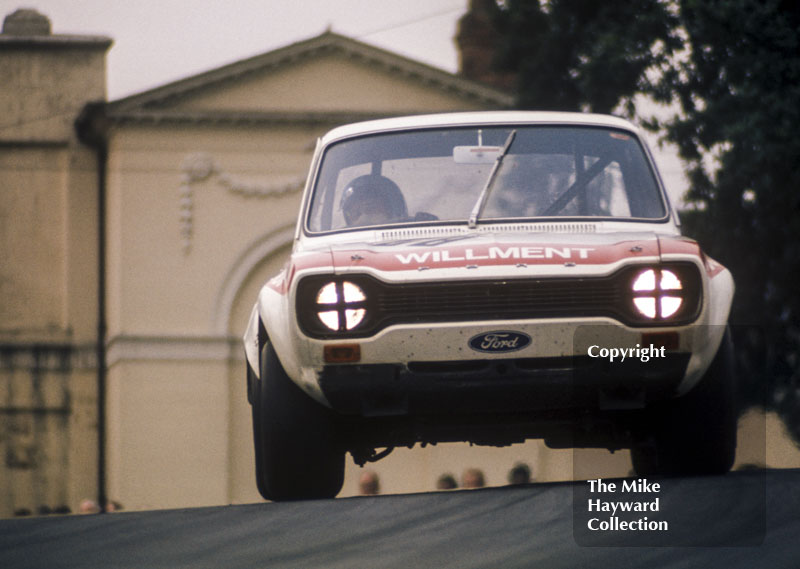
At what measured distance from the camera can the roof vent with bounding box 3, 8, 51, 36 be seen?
3447cm

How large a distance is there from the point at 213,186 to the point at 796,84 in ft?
54.2

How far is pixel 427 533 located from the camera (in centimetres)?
471

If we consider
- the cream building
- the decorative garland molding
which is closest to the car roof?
the cream building

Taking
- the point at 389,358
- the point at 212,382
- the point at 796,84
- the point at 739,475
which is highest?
the point at 796,84

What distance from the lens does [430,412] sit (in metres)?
5.93

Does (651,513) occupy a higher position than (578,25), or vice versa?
(578,25)

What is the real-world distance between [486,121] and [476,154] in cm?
28

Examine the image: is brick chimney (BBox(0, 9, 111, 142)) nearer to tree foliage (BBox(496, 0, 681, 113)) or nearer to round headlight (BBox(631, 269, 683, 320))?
tree foliage (BBox(496, 0, 681, 113))

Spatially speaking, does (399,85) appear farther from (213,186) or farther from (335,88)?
(213,186)

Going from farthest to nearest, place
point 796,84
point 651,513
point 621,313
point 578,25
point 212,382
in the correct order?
point 212,382, point 578,25, point 796,84, point 621,313, point 651,513

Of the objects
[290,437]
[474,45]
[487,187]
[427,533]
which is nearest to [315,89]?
[474,45]

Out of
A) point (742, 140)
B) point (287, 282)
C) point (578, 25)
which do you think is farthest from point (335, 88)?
point (287, 282)

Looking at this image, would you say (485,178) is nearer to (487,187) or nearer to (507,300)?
(487,187)

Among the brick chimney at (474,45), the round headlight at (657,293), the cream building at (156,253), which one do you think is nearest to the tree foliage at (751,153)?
the cream building at (156,253)
